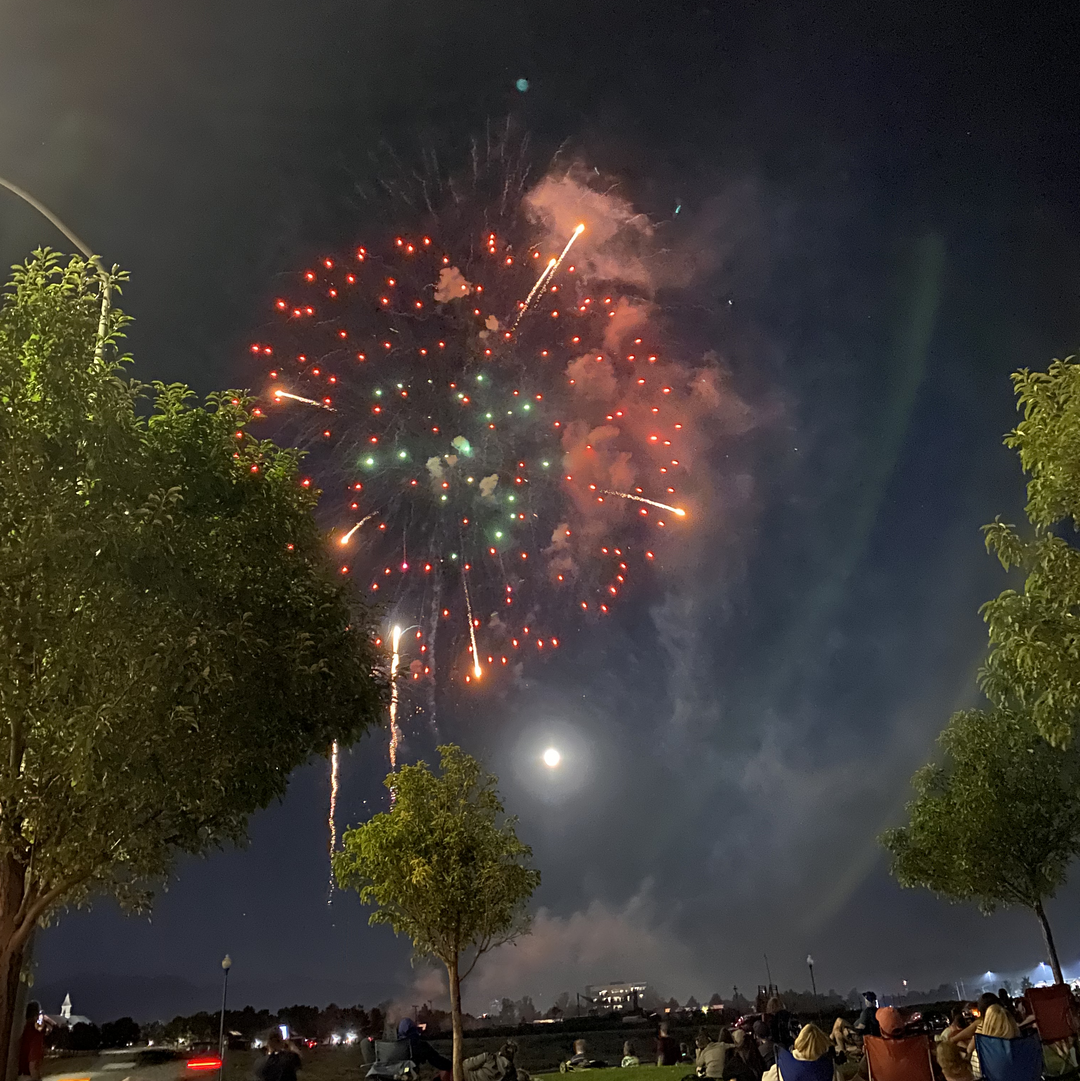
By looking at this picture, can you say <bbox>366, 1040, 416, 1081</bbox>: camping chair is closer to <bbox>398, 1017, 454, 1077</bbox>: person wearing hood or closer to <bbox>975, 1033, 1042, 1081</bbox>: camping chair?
<bbox>398, 1017, 454, 1077</bbox>: person wearing hood

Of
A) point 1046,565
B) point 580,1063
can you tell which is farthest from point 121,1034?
point 1046,565

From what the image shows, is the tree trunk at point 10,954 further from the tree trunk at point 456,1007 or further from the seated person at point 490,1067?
the tree trunk at point 456,1007

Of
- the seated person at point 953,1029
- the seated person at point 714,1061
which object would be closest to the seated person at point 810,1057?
the seated person at point 714,1061

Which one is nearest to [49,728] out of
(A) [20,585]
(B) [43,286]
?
(A) [20,585]

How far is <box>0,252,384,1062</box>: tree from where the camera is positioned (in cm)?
1027

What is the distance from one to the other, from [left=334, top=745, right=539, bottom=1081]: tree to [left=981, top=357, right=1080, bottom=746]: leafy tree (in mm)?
15054

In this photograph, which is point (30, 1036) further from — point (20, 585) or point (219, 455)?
point (219, 455)

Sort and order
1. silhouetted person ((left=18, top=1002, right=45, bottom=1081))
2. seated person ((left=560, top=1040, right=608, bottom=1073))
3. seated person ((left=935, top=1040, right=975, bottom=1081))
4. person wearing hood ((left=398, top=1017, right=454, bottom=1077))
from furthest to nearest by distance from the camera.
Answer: seated person ((left=560, top=1040, right=608, bottom=1073)), person wearing hood ((left=398, top=1017, right=454, bottom=1077)), seated person ((left=935, top=1040, right=975, bottom=1081)), silhouetted person ((left=18, top=1002, right=45, bottom=1081))

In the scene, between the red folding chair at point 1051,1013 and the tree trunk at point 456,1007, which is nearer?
the red folding chair at point 1051,1013

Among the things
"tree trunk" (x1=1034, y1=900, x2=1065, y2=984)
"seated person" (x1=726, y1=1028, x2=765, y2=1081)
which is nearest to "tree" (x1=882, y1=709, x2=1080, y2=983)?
"tree trunk" (x1=1034, y1=900, x2=1065, y2=984)

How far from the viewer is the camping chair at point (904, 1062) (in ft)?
35.5

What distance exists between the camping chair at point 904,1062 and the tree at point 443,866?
566 inches

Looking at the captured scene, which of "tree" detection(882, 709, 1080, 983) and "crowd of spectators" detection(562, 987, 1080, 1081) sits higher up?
"tree" detection(882, 709, 1080, 983)

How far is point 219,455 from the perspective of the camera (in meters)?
13.0
